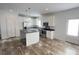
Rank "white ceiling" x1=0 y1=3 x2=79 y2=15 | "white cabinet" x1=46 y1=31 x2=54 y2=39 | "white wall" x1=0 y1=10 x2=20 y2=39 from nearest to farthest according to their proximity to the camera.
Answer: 1. "white ceiling" x1=0 y1=3 x2=79 y2=15
2. "white wall" x1=0 y1=10 x2=20 y2=39
3. "white cabinet" x1=46 y1=31 x2=54 y2=39

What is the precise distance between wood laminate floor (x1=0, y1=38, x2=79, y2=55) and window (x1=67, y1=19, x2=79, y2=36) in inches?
13.3

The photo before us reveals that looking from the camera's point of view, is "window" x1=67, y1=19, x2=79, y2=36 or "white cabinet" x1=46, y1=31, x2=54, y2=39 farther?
"white cabinet" x1=46, y1=31, x2=54, y2=39

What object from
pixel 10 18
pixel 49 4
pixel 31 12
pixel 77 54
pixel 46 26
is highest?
pixel 49 4

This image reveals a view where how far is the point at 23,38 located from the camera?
219cm

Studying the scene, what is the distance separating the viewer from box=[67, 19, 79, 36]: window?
2086 millimetres

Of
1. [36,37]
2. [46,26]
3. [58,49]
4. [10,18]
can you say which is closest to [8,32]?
[10,18]

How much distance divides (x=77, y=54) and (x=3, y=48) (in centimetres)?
198

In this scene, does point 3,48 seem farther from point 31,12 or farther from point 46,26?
point 46,26

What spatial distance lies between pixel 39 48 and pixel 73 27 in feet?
3.71

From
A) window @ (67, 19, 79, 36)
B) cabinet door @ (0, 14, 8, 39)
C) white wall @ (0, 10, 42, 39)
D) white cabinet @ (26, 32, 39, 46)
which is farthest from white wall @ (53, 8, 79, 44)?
cabinet door @ (0, 14, 8, 39)

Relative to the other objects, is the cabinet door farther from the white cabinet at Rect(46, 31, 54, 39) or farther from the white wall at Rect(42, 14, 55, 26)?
the white cabinet at Rect(46, 31, 54, 39)

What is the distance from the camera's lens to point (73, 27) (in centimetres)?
214

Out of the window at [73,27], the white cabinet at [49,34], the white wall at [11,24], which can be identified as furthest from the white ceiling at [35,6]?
the white cabinet at [49,34]

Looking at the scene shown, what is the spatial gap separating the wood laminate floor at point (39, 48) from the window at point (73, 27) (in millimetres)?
338
